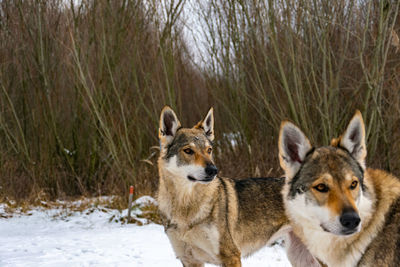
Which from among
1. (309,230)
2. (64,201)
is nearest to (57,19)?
(64,201)

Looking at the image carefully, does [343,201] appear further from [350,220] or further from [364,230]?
[364,230]

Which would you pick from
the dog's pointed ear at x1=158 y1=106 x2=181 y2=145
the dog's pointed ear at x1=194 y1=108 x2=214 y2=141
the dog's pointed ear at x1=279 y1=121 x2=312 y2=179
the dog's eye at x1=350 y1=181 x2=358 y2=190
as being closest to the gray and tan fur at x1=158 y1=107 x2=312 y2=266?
the dog's pointed ear at x1=158 y1=106 x2=181 y2=145

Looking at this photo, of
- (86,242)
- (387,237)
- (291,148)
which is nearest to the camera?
(387,237)

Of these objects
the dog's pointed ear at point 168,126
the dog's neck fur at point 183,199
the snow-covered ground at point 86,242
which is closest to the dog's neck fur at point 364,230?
the dog's neck fur at point 183,199

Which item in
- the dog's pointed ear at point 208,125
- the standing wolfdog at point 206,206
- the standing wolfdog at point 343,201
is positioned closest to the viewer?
the standing wolfdog at point 343,201

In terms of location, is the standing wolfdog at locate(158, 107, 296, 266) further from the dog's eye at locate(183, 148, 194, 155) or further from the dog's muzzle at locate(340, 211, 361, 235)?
the dog's muzzle at locate(340, 211, 361, 235)

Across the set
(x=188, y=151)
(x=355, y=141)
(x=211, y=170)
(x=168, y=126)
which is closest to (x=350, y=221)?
(x=355, y=141)

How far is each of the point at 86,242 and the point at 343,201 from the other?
4814mm

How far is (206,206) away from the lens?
4.40 metres

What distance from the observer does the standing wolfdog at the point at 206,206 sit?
4223mm

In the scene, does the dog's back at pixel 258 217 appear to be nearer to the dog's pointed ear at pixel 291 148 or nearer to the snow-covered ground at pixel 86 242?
the dog's pointed ear at pixel 291 148

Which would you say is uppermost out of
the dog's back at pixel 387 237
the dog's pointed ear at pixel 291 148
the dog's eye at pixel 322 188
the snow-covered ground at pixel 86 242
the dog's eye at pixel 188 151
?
the dog's pointed ear at pixel 291 148

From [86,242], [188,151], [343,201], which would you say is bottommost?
[86,242]

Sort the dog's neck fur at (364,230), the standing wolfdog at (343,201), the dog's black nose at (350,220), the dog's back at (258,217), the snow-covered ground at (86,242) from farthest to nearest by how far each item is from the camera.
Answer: the snow-covered ground at (86,242), the dog's back at (258,217), the dog's neck fur at (364,230), the standing wolfdog at (343,201), the dog's black nose at (350,220)
